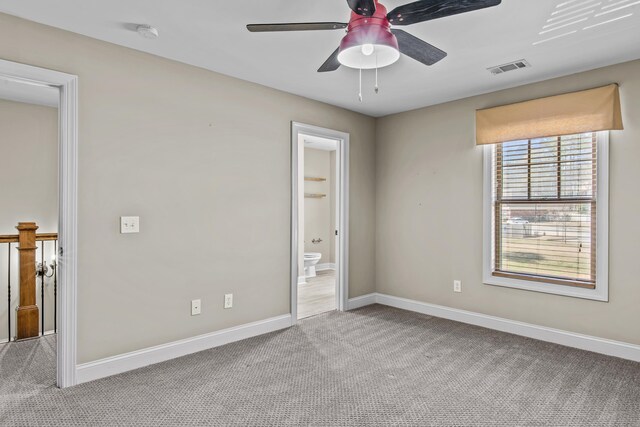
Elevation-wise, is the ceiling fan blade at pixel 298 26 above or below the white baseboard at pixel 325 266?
above

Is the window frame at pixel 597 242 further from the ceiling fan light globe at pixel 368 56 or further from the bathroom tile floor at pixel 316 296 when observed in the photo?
the ceiling fan light globe at pixel 368 56

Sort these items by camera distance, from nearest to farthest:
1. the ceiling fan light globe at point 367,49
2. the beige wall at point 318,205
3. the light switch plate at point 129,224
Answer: the ceiling fan light globe at point 367,49, the light switch plate at point 129,224, the beige wall at point 318,205

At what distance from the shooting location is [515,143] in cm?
378

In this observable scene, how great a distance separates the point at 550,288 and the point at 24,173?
569cm

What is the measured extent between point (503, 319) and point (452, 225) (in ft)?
3.56

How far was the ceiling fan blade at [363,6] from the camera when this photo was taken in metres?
1.78

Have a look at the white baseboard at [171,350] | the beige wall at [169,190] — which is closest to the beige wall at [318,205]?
the beige wall at [169,190]

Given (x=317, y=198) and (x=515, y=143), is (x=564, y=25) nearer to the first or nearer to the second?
(x=515, y=143)

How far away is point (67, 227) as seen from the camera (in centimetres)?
261

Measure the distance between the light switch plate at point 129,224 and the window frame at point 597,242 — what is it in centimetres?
330

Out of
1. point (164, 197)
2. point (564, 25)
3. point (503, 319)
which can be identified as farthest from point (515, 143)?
point (164, 197)

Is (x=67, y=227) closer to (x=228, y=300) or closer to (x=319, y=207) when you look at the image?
(x=228, y=300)

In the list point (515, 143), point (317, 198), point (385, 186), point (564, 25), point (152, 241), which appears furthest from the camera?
point (317, 198)

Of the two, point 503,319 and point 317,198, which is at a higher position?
point 317,198
